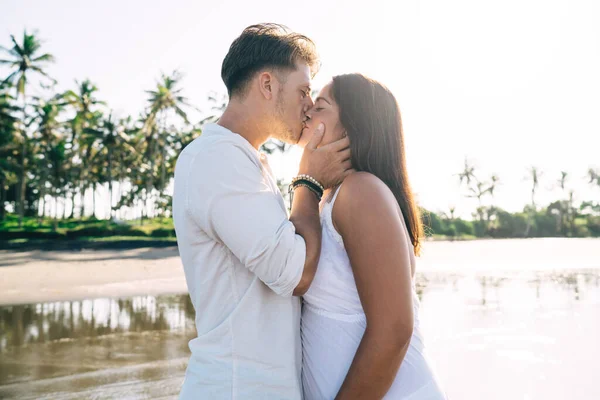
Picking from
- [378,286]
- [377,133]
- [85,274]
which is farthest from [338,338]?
[85,274]

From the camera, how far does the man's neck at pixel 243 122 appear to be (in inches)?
83.8

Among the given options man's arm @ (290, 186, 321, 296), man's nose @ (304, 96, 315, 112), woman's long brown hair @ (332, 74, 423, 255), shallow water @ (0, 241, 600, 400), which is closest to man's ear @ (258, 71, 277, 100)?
man's nose @ (304, 96, 315, 112)

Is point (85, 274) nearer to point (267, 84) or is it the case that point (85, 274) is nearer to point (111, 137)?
point (267, 84)

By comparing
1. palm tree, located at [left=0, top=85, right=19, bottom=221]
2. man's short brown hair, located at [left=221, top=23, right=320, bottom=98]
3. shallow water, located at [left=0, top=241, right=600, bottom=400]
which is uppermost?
palm tree, located at [left=0, top=85, right=19, bottom=221]

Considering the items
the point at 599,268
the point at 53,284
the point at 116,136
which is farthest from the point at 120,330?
the point at 116,136

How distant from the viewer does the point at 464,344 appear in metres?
8.49

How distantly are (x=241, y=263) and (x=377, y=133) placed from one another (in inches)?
27.7

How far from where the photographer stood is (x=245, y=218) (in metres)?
1.67

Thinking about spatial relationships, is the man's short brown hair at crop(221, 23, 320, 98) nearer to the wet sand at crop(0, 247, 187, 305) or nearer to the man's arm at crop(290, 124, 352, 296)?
the man's arm at crop(290, 124, 352, 296)

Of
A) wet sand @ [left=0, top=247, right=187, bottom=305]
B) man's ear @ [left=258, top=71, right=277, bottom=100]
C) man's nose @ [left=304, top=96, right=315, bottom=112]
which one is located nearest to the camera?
man's ear @ [left=258, top=71, right=277, bottom=100]

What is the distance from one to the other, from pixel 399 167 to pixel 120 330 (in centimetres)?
826

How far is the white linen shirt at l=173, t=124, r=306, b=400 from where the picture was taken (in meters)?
1.68

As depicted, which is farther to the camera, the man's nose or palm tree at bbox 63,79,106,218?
palm tree at bbox 63,79,106,218

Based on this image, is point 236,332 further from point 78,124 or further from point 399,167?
point 78,124
